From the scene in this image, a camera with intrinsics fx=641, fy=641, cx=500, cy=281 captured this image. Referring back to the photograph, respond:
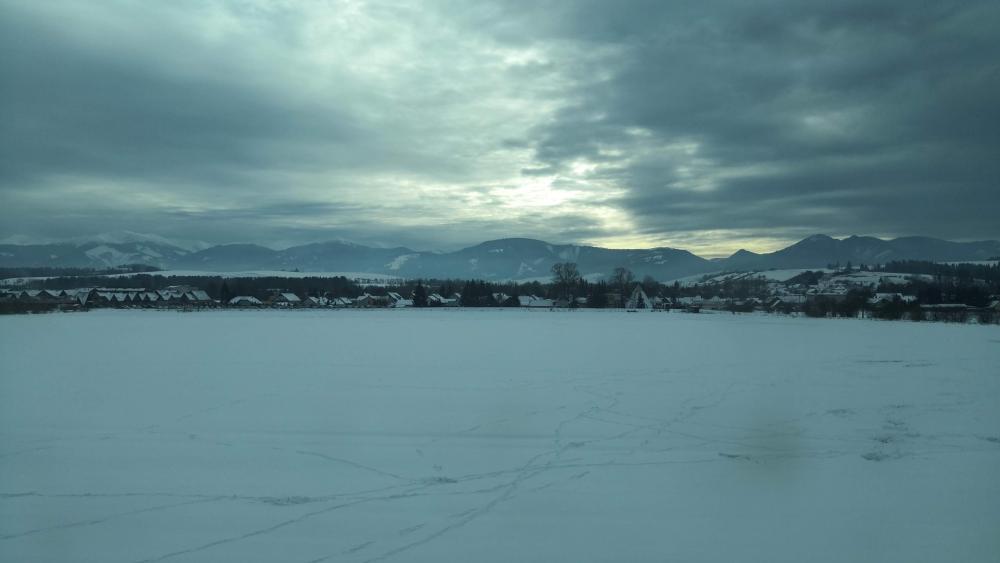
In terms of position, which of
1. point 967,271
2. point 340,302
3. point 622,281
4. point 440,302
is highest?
point 967,271


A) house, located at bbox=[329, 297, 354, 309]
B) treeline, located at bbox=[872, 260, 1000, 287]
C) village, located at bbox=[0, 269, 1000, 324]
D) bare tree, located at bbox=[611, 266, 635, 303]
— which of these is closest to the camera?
village, located at bbox=[0, 269, 1000, 324]

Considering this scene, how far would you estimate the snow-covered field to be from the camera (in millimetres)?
5008

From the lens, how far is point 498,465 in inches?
279

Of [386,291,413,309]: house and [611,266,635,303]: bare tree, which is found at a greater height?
[611,266,635,303]: bare tree

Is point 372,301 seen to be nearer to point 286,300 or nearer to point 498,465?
point 286,300

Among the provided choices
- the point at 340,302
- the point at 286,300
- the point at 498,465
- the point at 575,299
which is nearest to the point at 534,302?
the point at 575,299

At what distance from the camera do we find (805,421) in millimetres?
9352

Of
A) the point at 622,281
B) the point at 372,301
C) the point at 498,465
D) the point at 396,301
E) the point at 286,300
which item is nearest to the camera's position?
the point at 498,465

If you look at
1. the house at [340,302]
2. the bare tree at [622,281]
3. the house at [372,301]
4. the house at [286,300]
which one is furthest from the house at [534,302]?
the house at [286,300]

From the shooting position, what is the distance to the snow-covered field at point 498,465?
5.01m

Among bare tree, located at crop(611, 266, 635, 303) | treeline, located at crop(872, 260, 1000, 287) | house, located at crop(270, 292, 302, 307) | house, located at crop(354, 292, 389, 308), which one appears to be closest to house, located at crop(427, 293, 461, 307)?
house, located at crop(354, 292, 389, 308)

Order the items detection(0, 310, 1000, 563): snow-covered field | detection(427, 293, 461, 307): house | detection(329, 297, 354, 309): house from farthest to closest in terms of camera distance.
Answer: detection(329, 297, 354, 309): house, detection(427, 293, 461, 307): house, detection(0, 310, 1000, 563): snow-covered field

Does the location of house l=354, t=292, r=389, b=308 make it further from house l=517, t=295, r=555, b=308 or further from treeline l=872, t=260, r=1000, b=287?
treeline l=872, t=260, r=1000, b=287

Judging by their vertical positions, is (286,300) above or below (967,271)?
below
